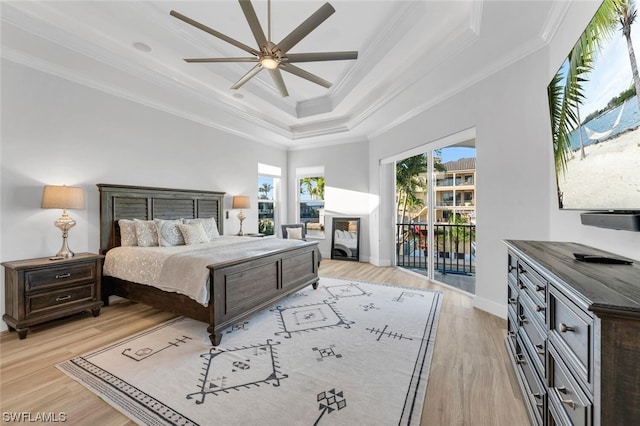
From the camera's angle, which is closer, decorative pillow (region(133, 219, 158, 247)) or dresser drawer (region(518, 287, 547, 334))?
dresser drawer (region(518, 287, 547, 334))

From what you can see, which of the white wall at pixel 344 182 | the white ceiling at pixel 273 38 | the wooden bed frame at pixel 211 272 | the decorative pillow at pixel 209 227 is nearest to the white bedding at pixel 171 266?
the wooden bed frame at pixel 211 272

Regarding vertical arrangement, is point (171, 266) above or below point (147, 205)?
below

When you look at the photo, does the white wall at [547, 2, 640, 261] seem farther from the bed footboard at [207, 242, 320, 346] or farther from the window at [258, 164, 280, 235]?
the window at [258, 164, 280, 235]

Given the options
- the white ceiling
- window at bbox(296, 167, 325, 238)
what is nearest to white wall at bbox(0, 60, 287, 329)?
the white ceiling

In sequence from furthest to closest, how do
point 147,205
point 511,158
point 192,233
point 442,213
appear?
point 442,213 → point 147,205 → point 192,233 → point 511,158

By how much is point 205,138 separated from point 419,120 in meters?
3.79

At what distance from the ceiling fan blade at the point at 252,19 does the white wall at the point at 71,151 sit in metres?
2.65

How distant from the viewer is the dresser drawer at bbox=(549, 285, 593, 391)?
0.89 metres

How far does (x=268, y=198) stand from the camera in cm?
670

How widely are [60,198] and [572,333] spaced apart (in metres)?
4.19

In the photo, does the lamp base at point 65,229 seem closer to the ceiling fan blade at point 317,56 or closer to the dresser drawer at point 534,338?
the ceiling fan blade at point 317,56

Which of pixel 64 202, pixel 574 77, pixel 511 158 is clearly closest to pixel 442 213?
pixel 511 158

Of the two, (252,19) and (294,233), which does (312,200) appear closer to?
(294,233)

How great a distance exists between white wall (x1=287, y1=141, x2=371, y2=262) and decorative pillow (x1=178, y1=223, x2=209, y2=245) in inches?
132
